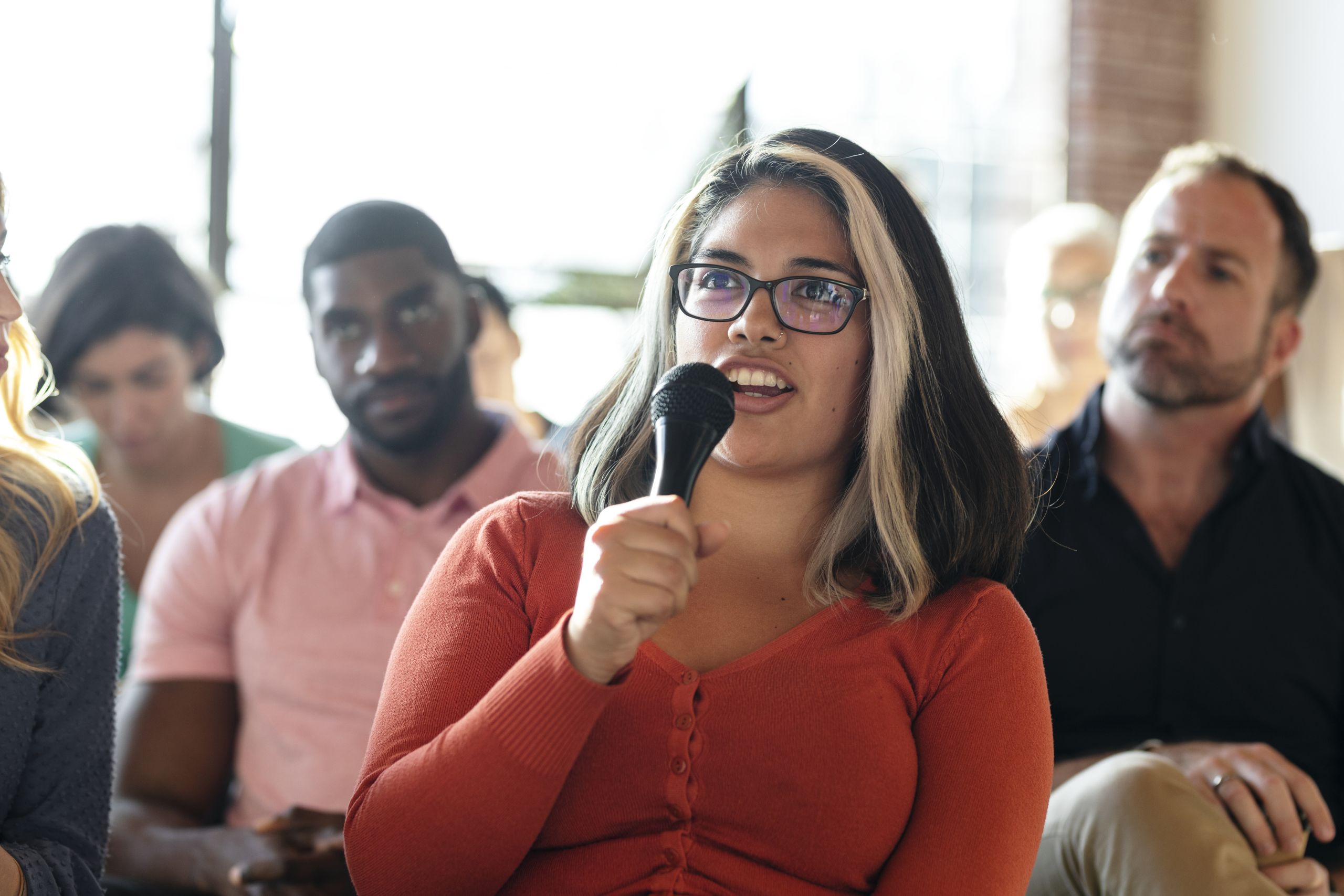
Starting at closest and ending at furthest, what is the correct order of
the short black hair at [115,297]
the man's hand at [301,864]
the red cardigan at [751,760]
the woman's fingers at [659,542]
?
the woman's fingers at [659,542]
the red cardigan at [751,760]
the man's hand at [301,864]
the short black hair at [115,297]

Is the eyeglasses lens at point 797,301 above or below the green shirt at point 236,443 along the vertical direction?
above

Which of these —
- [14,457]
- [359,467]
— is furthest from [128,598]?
[14,457]

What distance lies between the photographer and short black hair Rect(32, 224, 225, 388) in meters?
2.66

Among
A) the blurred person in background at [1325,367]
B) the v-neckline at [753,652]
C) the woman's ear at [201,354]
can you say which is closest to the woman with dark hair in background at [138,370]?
the woman's ear at [201,354]

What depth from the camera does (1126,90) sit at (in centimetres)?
528

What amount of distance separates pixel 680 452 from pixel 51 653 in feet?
2.50

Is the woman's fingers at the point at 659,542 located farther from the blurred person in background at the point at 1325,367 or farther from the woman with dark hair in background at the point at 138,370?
the blurred person in background at the point at 1325,367

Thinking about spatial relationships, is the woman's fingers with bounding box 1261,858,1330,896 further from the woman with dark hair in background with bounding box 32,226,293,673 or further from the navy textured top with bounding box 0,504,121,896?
the woman with dark hair in background with bounding box 32,226,293,673

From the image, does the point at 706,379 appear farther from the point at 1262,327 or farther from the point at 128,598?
the point at 128,598

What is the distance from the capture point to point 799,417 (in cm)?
138

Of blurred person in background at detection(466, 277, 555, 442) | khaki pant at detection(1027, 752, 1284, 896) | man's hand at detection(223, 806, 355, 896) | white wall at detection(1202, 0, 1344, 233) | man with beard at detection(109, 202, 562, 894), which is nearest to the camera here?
khaki pant at detection(1027, 752, 1284, 896)

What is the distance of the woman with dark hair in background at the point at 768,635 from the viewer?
1.16 meters

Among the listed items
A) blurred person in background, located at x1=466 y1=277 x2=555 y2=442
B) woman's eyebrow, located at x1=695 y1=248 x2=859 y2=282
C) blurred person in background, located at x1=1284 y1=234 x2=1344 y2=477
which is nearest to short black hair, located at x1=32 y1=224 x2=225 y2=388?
blurred person in background, located at x1=466 y1=277 x2=555 y2=442

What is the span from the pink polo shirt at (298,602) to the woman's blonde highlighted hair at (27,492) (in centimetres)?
63
